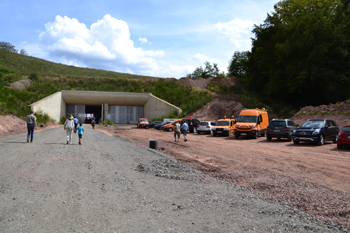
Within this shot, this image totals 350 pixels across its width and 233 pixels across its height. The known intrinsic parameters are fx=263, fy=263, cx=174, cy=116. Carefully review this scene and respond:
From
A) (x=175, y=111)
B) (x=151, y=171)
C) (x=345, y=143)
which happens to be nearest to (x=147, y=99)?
(x=175, y=111)

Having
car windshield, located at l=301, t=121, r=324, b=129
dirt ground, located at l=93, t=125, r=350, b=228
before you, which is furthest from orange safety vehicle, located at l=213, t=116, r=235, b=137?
dirt ground, located at l=93, t=125, r=350, b=228

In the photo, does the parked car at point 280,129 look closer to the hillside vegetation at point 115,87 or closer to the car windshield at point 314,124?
the car windshield at point 314,124

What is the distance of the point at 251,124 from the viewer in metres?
22.4

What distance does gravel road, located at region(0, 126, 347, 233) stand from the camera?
4031 millimetres

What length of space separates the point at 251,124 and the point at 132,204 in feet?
62.0

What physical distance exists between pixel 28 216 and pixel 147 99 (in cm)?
4903

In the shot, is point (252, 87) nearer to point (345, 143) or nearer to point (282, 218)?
point (345, 143)

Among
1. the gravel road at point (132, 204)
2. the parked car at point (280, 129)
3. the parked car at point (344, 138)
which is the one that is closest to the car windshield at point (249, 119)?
the parked car at point (280, 129)

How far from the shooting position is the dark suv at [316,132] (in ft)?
54.6

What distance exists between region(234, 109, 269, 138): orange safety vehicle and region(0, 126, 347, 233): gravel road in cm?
1531

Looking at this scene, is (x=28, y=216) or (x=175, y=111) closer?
(x=28, y=216)

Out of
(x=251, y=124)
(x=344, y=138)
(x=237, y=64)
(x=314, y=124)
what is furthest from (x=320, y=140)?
(x=237, y=64)

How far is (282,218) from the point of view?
4457 millimetres

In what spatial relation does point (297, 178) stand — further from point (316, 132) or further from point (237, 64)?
point (237, 64)
